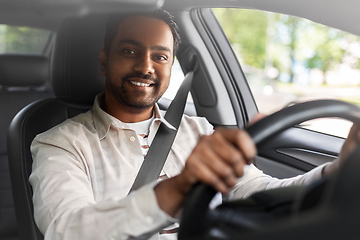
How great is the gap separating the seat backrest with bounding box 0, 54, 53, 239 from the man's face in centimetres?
41

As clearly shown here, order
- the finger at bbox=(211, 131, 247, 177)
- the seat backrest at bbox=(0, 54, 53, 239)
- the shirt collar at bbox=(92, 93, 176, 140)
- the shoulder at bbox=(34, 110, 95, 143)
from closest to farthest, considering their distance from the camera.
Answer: the finger at bbox=(211, 131, 247, 177) < the shoulder at bbox=(34, 110, 95, 143) < the shirt collar at bbox=(92, 93, 176, 140) < the seat backrest at bbox=(0, 54, 53, 239)

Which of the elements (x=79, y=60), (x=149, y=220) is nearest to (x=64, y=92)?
(x=79, y=60)

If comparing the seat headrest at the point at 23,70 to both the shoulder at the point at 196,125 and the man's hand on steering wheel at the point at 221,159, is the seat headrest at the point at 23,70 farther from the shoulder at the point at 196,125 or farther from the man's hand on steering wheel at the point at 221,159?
the man's hand on steering wheel at the point at 221,159

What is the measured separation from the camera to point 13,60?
1.56 meters

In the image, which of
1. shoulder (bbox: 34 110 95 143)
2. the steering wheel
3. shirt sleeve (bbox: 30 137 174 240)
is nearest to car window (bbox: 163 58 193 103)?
shoulder (bbox: 34 110 95 143)

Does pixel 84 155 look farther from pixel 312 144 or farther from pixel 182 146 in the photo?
pixel 312 144

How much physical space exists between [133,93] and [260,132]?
796mm

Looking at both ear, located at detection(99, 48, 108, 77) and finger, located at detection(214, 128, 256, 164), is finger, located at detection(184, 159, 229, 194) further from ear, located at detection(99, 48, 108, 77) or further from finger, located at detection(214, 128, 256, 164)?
ear, located at detection(99, 48, 108, 77)

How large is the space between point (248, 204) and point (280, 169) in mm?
835

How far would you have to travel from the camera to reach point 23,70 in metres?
1.60

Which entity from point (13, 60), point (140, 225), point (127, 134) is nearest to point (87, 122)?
point (127, 134)

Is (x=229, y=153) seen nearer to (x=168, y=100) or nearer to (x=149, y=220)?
(x=149, y=220)

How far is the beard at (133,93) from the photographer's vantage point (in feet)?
4.29

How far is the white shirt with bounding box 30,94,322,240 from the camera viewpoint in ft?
2.21
